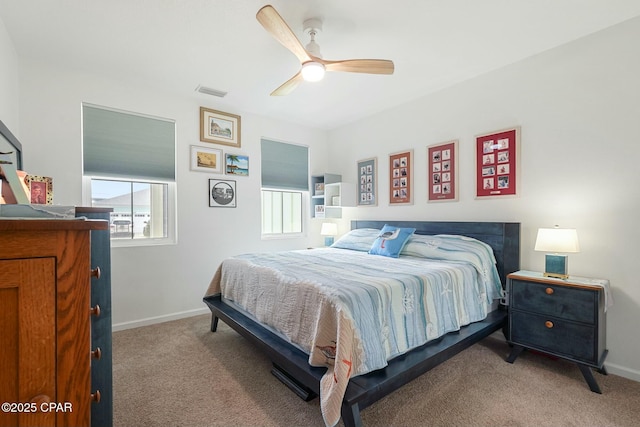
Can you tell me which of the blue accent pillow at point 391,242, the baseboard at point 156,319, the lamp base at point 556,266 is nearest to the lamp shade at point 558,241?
the lamp base at point 556,266

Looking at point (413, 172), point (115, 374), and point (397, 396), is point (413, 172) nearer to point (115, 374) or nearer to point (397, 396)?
point (397, 396)

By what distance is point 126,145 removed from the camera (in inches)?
126

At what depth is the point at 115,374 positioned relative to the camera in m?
2.26

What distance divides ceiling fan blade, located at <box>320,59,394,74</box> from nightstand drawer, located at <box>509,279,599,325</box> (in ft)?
6.65

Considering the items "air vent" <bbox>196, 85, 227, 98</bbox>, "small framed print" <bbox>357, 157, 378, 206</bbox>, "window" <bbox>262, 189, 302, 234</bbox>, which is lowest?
"window" <bbox>262, 189, 302, 234</bbox>

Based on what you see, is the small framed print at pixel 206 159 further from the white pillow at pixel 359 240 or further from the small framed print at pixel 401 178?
the small framed print at pixel 401 178

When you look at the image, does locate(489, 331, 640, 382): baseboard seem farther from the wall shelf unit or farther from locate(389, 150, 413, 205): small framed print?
the wall shelf unit

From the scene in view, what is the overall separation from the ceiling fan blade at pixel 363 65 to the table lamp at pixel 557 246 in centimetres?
179

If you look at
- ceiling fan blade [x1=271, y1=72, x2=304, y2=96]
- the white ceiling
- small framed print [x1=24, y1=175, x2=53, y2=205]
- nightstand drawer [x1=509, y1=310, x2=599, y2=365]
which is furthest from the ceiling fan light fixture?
nightstand drawer [x1=509, y1=310, x2=599, y2=365]

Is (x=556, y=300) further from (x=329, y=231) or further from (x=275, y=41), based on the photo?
(x=275, y=41)

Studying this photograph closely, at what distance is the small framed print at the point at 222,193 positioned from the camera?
377 centimetres

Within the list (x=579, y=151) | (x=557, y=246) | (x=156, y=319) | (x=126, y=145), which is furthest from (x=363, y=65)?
(x=156, y=319)

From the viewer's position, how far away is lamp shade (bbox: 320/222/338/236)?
4.51 metres

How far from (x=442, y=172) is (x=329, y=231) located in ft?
6.12
